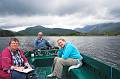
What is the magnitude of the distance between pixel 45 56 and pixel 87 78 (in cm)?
510

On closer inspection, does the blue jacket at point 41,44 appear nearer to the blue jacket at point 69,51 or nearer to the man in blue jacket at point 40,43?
the man in blue jacket at point 40,43

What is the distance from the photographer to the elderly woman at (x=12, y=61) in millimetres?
5688

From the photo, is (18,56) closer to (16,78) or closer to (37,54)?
(16,78)

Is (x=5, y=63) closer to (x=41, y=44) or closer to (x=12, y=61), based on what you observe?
(x=12, y=61)

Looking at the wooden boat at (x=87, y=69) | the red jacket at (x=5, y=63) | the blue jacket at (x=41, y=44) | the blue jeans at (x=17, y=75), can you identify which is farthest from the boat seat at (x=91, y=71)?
the blue jacket at (x=41, y=44)

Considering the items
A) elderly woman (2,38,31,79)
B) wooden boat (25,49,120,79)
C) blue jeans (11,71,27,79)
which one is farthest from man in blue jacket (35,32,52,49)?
blue jeans (11,71,27,79)

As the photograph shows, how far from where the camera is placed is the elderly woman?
5.69 metres

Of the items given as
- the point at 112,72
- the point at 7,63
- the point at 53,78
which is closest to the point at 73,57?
the point at 53,78

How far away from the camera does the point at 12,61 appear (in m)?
5.96

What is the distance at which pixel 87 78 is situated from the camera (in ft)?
23.2

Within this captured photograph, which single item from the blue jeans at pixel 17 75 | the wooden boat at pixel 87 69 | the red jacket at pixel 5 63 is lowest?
the wooden boat at pixel 87 69

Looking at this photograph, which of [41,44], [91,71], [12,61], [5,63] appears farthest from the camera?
[41,44]

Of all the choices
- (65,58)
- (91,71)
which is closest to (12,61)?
(65,58)

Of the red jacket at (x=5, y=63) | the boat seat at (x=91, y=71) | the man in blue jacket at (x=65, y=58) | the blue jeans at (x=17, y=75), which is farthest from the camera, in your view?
the man in blue jacket at (x=65, y=58)
